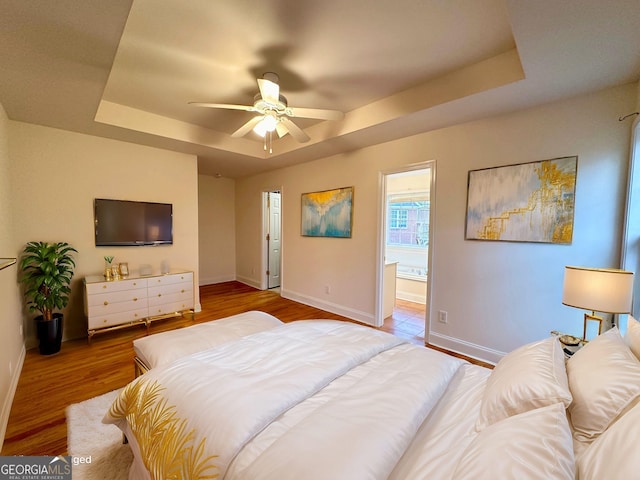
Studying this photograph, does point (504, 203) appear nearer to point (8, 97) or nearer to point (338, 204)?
point (338, 204)

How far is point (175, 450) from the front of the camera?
0.94 meters

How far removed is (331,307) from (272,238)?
2.22 metres

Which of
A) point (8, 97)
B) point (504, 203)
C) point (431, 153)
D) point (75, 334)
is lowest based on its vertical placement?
point (75, 334)

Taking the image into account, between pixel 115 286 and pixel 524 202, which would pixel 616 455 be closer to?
pixel 524 202

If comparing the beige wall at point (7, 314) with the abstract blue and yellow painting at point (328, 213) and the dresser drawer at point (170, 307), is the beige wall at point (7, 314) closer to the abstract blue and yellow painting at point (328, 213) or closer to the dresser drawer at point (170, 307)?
the dresser drawer at point (170, 307)

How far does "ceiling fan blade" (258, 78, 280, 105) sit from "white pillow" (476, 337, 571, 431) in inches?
86.7

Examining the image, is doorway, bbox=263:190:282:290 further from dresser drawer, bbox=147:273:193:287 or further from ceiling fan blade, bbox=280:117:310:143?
ceiling fan blade, bbox=280:117:310:143

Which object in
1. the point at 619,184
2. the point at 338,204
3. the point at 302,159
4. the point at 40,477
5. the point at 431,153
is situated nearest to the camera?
the point at 40,477

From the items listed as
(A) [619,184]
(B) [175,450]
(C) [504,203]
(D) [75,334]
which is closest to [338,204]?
(C) [504,203]

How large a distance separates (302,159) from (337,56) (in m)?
2.23

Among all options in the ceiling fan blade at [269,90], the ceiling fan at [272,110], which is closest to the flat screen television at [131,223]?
the ceiling fan at [272,110]

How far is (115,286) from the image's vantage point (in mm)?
3057

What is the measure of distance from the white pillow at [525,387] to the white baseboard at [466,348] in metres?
1.67

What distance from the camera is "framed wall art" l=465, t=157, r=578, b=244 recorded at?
2.18 metres
